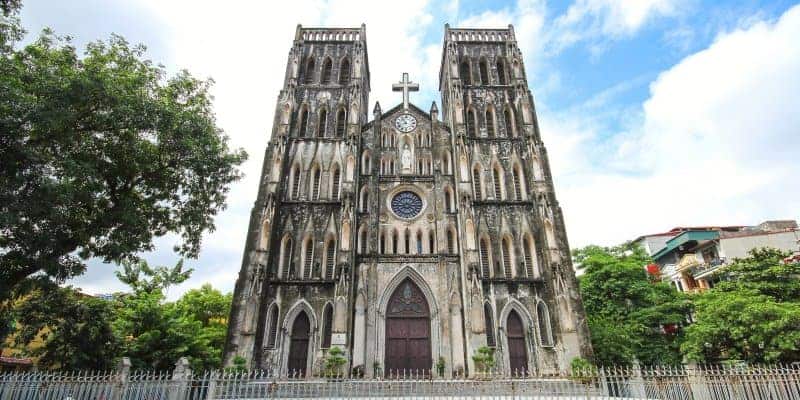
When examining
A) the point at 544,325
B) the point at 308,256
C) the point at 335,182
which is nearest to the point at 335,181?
the point at 335,182

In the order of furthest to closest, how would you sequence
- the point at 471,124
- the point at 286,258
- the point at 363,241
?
1. the point at 471,124
2. the point at 363,241
3. the point at 286,258

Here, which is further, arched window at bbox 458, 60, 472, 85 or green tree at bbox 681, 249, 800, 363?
arched window at bbox 458, 60, 472, 85

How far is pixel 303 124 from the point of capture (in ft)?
75.9

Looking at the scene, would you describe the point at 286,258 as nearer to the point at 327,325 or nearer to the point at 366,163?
the point at 327,325

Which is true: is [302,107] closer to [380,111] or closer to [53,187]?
[380,111]

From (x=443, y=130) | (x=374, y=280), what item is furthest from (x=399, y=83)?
(x=374, y=280)

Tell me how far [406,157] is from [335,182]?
4067 millimetres

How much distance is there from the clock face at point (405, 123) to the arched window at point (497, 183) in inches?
203

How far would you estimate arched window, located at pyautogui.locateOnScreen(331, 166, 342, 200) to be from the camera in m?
20.9

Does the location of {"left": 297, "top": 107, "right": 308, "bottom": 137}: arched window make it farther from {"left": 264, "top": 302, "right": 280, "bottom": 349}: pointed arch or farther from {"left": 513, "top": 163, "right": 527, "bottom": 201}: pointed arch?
{"left": 513, "top": 163, "right": 527, "bottom": 201}: pointed arch

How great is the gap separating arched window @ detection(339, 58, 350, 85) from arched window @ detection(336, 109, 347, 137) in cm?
268

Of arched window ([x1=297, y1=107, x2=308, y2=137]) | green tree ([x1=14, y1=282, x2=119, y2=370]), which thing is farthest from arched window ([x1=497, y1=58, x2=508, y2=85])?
green tree ([x1=14, y1=282, x2=119, y2=370])

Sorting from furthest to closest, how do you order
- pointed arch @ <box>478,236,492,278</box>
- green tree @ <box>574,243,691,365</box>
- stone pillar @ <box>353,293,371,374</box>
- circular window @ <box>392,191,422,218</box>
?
circular window @ <box>392,191,422,218</box> < pointed arch @ <box>478,236,492,278</box> < green tree @ <box>574,243,691,365</box> < stone pillar @ <box>353,293,371,374</box>

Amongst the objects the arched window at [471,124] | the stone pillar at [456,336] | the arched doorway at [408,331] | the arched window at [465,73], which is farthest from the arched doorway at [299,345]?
the arched window at [465,73]
